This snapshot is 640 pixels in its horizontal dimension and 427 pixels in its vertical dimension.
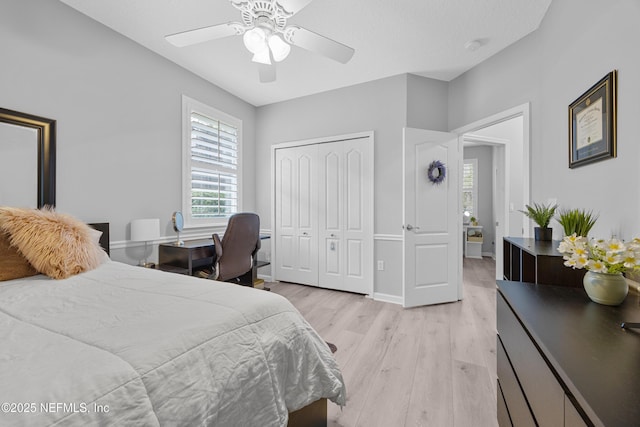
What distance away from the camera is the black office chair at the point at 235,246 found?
2.58 metres

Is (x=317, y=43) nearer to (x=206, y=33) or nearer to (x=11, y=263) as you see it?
(x=206, y=33)

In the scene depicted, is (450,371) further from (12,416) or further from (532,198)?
(12,416)

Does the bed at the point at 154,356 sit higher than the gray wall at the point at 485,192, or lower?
lower

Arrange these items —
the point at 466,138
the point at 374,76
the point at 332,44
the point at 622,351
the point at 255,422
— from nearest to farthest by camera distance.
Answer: the point at 622,351 < the point at 255,422 < the point at 332,44 < the point at 374,76 < the point at 466,138

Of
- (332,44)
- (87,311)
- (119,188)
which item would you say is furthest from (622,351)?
(119,188)

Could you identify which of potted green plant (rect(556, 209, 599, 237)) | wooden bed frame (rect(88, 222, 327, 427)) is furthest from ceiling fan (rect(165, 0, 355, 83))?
wooden bed frame (rect(88, 222, 327, 427))

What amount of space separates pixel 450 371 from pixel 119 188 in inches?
125

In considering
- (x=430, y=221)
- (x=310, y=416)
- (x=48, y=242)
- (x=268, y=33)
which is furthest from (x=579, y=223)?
(x=48, y=242)

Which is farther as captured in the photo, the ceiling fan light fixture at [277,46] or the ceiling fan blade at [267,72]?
the ceiling fan blade at [267,72]

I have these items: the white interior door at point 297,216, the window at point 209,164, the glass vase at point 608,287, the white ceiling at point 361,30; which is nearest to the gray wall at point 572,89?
the white ceiling at point 361,30

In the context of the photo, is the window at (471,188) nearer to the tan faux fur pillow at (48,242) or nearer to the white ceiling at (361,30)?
the white ceiling at (361,30)

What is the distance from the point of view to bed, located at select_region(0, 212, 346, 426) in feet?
1.87

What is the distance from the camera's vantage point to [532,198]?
234 cm

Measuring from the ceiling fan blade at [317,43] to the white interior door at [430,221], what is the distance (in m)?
1.53
